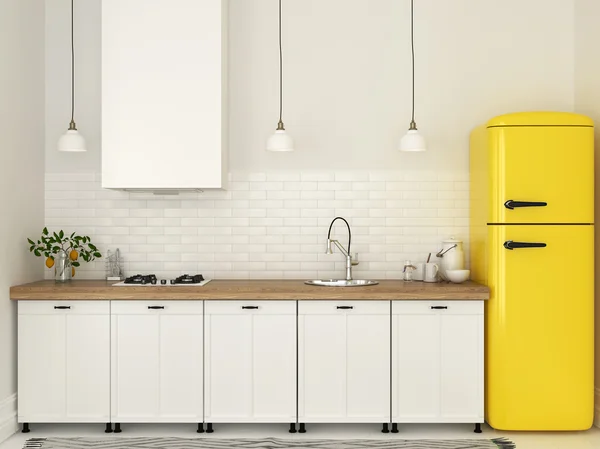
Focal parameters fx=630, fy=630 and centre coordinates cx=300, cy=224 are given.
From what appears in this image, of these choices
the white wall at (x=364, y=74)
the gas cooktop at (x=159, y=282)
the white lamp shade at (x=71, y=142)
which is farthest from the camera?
the white wall at (x=364, y=74)

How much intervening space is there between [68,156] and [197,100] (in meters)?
1.27

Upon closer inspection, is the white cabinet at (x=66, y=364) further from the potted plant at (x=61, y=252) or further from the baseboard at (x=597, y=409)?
the baseboard at (x=597, y=409)

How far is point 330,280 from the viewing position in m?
4.92

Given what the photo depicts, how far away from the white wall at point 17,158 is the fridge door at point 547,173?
341 centimetres

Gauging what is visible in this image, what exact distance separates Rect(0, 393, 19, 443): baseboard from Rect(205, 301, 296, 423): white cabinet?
52.3 inches

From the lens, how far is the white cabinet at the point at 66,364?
4301 millimetres

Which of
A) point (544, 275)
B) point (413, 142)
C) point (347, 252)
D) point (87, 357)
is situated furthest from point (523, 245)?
point (87, 357)

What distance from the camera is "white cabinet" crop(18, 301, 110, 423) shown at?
430cm

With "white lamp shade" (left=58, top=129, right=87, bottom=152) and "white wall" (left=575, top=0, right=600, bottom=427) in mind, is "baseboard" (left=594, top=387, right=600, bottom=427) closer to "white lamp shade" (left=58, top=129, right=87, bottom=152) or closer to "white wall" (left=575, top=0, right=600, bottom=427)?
"white wall" (left=575, top=0, right=600, bottom=427)

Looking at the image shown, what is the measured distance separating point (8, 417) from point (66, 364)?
516 millimetres

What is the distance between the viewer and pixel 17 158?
4.55 metres

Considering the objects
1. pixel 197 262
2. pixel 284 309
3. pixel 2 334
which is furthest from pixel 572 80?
pixel 2 334

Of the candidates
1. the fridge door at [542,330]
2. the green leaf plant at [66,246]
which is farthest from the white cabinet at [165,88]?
the fridge door at [542,330]

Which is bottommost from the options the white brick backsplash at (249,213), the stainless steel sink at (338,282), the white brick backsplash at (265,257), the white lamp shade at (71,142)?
the stainless steel sink at (338,282)
